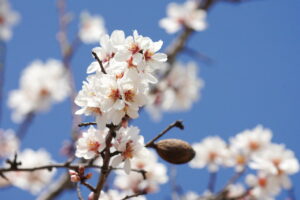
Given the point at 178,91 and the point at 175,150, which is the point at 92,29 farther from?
the point at 175,150

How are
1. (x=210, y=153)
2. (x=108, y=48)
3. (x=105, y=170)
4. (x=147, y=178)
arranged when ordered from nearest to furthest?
(x=105, y=170) < (x=108, y=48) < (x=147, y=178) < (x=210, y=153)

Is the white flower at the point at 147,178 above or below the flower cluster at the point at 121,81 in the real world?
above

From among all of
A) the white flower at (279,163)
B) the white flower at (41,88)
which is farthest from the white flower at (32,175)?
the white flower at (279,163)

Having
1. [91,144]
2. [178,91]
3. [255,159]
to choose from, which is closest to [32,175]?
[178,91]

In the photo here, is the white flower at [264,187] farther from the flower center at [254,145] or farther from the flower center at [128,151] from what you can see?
the flower center at [128,151]

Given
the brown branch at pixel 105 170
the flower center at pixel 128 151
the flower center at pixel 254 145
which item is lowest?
the brown branch at pixel 105 170

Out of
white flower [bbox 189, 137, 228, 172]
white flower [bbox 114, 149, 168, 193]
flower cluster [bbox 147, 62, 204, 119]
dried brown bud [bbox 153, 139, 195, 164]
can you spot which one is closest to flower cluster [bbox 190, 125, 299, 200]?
white flower [bbox 189, 137, 228, 172]

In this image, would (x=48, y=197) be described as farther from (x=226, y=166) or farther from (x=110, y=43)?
(x=110, y=43)
